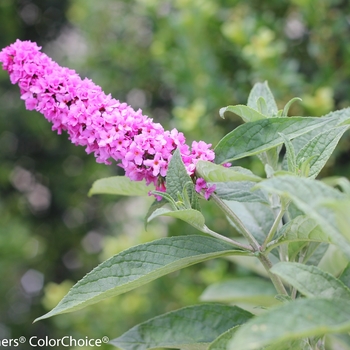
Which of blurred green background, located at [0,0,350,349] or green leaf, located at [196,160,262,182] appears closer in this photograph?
green leaf, located at [196,160,262,182]

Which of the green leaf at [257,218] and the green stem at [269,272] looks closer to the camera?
the green stem at [269,272]

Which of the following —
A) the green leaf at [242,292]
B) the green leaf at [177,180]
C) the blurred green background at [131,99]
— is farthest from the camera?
the blurred green background at [131,99]

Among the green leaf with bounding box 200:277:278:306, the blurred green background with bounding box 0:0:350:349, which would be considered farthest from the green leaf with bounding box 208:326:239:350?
the blurred green background with bounding box 0:0:350:349

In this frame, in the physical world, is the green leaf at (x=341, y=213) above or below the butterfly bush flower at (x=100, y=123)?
below

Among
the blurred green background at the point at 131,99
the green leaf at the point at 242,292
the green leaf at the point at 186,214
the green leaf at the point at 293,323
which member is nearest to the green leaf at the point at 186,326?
the green leaf at the point at 186,214

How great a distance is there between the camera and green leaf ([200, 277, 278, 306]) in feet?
4.01

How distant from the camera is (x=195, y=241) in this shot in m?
0.67

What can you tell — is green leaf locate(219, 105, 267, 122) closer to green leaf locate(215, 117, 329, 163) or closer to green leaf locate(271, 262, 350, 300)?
green leaf locate(215, 117, 329, 163)

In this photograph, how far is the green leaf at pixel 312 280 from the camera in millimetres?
529

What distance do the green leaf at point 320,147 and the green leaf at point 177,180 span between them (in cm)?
16

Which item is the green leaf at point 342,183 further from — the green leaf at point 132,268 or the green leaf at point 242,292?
the green leaf at point 242,292

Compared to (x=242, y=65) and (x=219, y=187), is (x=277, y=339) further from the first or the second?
(x=242, y=65)

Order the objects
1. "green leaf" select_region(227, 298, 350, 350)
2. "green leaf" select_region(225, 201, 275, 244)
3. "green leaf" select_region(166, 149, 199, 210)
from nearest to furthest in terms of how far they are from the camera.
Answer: "green leaf" select_region(227, 298, 350, 350), "green leaf" select_region(166, 149, 199, 210), "green leaf" select_region(225, 201, 275, 244)

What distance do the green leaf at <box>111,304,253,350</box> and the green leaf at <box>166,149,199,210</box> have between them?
0.72 feet
